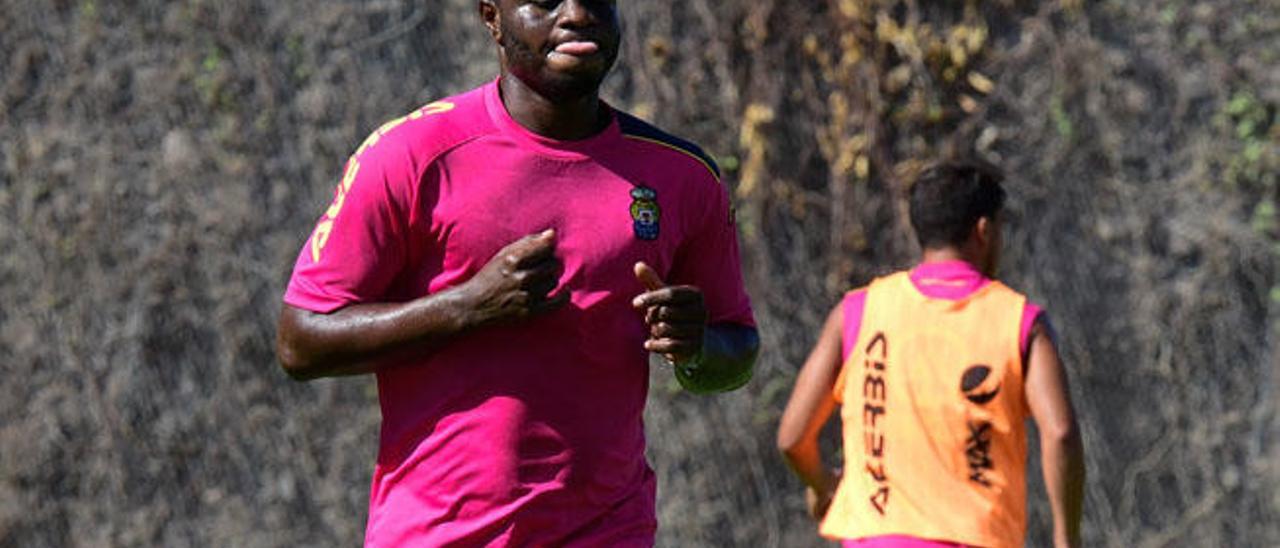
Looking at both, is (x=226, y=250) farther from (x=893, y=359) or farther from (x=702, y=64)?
(x=893, y=359)

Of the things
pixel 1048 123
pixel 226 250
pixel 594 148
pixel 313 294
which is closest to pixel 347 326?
pixel 313 294

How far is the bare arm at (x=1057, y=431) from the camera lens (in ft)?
16.9

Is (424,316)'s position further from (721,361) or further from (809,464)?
(809,464)

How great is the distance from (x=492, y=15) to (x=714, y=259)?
0.62m

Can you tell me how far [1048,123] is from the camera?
7484 millimetres

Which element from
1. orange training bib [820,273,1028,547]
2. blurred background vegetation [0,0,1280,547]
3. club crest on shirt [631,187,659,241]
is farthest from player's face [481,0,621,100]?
blurred background vegetation [0,0,1280,547]

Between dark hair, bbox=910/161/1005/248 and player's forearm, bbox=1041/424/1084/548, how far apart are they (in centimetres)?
59

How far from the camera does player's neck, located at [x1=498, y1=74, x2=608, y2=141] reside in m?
3.72

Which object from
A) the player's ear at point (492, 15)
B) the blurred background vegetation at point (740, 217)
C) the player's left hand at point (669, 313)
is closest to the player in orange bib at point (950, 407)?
the player's left hand at point (669, 313)

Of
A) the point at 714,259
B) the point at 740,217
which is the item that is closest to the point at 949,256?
the point at 714,259

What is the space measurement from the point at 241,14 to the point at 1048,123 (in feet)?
9.44

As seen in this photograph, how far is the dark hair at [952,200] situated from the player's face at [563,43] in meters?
1.92

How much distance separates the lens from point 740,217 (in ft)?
24.4

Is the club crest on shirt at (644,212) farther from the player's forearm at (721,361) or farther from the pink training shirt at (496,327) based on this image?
the player's forearm at (721,361)
